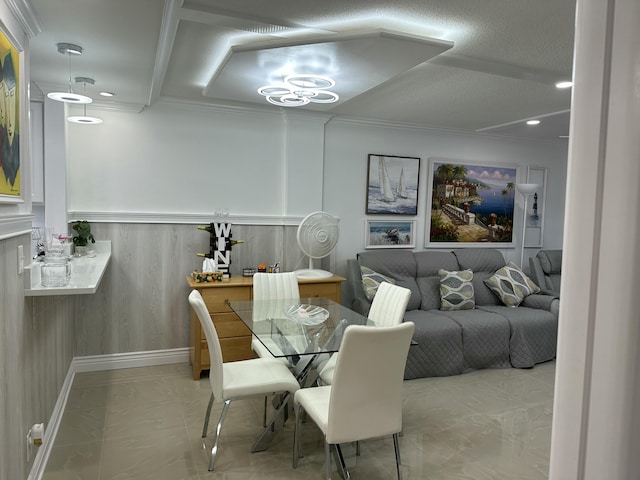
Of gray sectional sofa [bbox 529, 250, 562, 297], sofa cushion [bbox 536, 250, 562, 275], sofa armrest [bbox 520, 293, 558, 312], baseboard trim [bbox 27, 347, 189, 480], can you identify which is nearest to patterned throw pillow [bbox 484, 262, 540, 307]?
sofa armrest [bbox 520, 293, 558, 312]

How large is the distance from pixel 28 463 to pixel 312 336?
5.01 feet

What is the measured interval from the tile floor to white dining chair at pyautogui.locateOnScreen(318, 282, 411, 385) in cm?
43

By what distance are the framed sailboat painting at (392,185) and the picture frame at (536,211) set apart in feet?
5.46

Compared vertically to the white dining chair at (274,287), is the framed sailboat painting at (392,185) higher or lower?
higher

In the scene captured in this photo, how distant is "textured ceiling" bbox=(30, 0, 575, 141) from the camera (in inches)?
84.4

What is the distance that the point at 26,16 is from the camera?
2.05 m

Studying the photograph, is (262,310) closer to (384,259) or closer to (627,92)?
(384,259)

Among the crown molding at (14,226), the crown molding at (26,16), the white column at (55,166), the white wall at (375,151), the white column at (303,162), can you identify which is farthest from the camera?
the white wall at (375,151)

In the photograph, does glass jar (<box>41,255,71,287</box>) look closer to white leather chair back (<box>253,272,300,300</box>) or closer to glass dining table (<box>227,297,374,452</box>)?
glass dining table (<box>227,297,374,452</box>)

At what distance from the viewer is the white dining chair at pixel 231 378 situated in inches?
95.4

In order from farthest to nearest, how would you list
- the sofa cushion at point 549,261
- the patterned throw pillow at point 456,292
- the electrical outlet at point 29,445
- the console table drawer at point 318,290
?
the sofa cushion at point 549,261, the patterned throw pillow at point 456,292, the console table drawer at point 318,290, the electrical outlet at point 29,445

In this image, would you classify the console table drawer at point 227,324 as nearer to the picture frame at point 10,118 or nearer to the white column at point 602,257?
the picture frame at point 10,118

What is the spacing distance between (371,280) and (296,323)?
155 cm

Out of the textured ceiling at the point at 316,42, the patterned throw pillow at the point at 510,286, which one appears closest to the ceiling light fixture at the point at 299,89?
the textured ceiling at the point at 316,42
